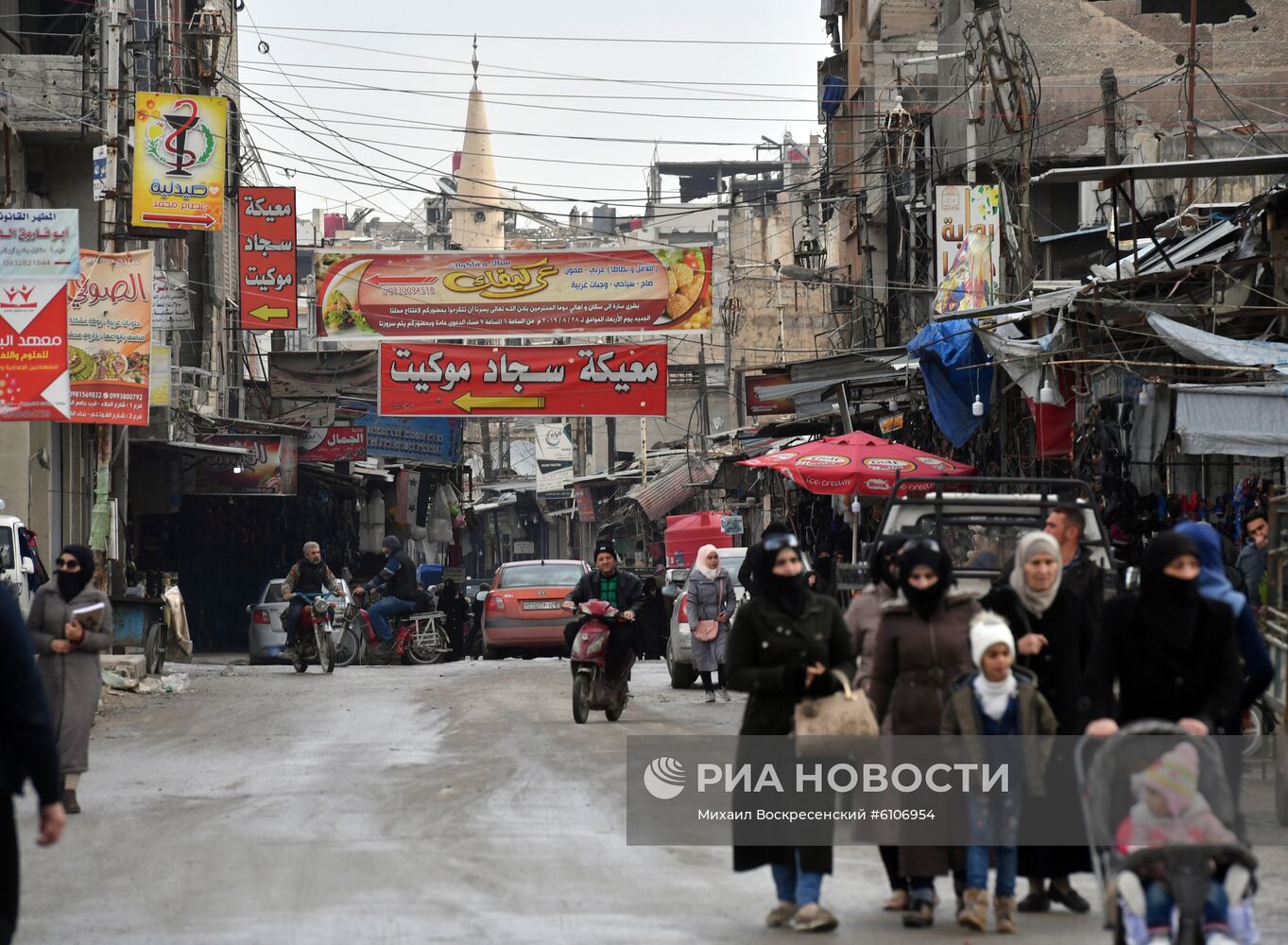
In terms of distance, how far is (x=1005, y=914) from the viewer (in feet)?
23.5

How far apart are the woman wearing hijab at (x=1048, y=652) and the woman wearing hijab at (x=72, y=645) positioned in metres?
5.75

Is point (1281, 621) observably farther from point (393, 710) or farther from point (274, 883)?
point (393, 710)

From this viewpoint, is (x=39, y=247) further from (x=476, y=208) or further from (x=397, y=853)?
(x=476, y=208)

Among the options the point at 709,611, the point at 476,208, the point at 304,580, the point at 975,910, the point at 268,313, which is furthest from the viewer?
the point at 476,208

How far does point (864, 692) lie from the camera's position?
7.70m

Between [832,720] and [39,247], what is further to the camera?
[39,247]

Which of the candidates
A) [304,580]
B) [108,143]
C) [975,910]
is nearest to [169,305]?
[108,143]

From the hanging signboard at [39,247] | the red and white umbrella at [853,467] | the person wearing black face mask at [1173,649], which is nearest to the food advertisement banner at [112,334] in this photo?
the hanging signboard at [39,247]

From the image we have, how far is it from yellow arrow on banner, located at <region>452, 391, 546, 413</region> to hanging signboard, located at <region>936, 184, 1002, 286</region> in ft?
21.2

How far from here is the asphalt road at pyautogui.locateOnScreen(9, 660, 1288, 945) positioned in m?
7.25

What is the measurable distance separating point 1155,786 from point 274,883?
419 cm

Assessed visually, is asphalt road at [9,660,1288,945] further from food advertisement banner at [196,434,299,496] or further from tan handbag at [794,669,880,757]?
food advertisement banner at [196,434,299,496]

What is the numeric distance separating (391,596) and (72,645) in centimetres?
1463

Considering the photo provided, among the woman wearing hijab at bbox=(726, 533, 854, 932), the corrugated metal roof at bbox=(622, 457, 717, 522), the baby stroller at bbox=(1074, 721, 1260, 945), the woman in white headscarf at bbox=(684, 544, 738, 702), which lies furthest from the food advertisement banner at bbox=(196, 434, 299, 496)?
the baby stroller at bbox=(1074, 721, 1260, 945)
